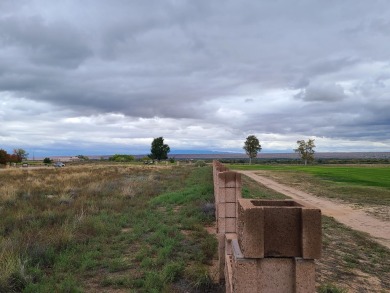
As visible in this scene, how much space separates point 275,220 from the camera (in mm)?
2953

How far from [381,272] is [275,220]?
234 inches

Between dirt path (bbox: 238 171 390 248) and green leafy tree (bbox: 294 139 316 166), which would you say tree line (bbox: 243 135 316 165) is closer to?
green leafy tree (bbox: 294 139 316 166)

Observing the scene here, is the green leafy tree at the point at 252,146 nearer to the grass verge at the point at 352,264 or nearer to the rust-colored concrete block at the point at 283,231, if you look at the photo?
the grass verge at the point at 352,264

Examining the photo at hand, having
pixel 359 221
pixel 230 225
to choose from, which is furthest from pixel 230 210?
pixel 359 221

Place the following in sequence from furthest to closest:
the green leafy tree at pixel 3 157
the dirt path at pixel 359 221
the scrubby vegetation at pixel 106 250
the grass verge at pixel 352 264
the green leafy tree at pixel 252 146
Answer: the green leafy tree at pixel 252 146
the green leafy tree at pixel 3 157
the dirt path at pixel 359 221
the grass verge at pixel 352 264
the scrubby vegetation at pixel 106 250

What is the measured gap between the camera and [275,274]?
296cm

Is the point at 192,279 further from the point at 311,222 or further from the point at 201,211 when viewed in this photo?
the point at 201,211

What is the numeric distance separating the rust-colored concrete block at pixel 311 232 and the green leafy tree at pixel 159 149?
11206 cm

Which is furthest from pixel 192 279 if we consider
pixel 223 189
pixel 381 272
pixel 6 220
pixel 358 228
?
pixel 358 228

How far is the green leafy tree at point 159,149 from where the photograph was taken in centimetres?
11462

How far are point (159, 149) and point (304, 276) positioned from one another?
369ft

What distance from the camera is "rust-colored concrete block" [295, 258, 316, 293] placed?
9.61ft

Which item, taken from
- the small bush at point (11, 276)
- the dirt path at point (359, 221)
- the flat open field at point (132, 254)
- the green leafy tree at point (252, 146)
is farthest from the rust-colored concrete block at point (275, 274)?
the green leafy tree at point (252, 146)

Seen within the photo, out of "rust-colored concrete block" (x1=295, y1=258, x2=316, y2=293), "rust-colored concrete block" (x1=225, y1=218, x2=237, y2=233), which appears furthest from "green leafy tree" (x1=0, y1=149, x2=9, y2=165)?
"rust-colored concrete block" (x1=295, y1=258, x2=316, y2=293)
